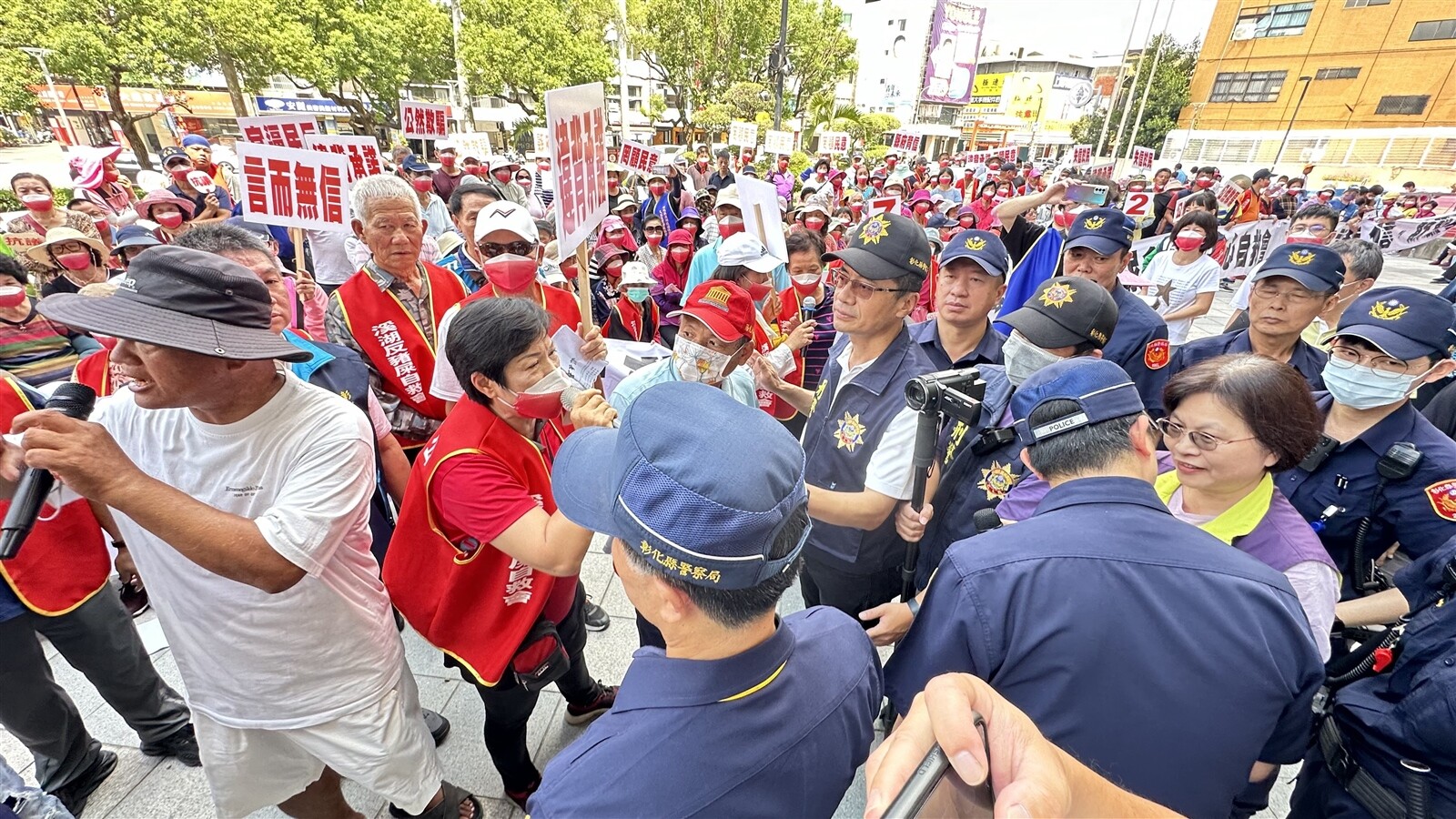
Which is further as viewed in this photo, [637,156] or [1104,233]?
[637,156]

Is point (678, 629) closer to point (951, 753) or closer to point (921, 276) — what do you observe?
point (951, 753)

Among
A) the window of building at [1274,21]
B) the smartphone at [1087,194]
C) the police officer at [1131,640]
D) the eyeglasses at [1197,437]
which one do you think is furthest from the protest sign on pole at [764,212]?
the window of building at [1274,21]

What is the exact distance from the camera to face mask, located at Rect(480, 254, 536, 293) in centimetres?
331

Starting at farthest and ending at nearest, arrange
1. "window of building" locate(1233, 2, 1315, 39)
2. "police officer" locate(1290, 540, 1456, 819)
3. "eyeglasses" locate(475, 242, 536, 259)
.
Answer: "window of building" locate(1233, 2, 1315, 39) → "eyeglasses" locate(475, 242, 536, 259) → "police officer" locate(1290, 540, 1456, 819)

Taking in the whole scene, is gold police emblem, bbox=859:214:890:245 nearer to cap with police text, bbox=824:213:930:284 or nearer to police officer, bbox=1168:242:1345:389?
cap with police text, bbox=824:213:930:284

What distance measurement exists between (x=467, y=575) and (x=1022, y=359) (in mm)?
2323

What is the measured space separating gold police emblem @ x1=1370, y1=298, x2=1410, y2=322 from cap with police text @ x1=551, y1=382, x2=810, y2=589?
2.78 m

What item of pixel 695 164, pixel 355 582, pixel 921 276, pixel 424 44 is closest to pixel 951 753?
pixel 355 582

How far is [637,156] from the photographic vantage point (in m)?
10.1

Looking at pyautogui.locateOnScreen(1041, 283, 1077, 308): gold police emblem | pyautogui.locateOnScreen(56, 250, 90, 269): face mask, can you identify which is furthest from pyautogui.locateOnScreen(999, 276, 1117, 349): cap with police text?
pyautogui.locateOnScreen(56, 250, 90, 269): face mask

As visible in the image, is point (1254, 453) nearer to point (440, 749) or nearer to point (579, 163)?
point (579, 163)

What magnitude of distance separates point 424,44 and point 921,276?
30.1 metres

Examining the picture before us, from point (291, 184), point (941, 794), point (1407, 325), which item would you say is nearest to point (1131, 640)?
point (941, 794)

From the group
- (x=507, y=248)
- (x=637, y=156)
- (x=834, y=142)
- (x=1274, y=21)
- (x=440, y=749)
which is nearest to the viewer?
(x=440, y=749)
